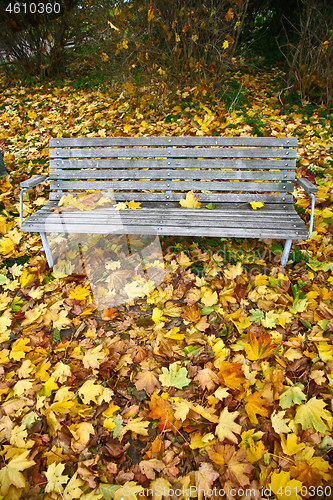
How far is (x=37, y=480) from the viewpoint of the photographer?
145cm

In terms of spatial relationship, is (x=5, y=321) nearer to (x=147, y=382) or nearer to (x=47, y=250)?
(x=47, y=250)

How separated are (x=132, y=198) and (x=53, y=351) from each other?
1.49 metres

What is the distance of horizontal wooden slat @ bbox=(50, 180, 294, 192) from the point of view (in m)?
2.64

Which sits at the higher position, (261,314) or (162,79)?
(162,79)

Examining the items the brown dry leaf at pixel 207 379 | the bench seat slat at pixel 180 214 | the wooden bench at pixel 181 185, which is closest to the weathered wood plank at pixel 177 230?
the wooden bench at pixel 181 185

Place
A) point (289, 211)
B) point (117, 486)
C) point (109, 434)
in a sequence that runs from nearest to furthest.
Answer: point (117, 486), point (109, 434), point (289, 211)

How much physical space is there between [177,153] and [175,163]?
0.30 feet

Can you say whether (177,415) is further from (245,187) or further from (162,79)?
(162,79)

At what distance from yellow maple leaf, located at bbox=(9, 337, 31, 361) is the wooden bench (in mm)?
802

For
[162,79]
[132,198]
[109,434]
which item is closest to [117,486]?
[109,434]

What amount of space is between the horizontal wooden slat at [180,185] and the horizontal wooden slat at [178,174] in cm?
5

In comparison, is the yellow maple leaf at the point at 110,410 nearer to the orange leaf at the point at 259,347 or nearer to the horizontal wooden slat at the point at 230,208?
the orange leaf at the point at 259,347

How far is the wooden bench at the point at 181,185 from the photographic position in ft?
7.86

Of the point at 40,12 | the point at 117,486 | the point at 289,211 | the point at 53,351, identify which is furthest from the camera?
the point at 40,12
